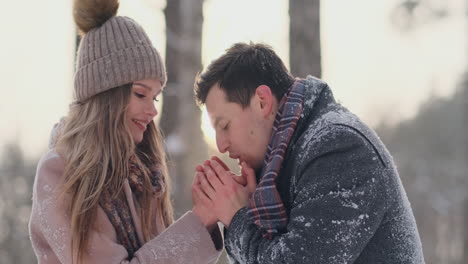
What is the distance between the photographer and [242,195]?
336 cm

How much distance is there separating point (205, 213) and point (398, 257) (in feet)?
2.74

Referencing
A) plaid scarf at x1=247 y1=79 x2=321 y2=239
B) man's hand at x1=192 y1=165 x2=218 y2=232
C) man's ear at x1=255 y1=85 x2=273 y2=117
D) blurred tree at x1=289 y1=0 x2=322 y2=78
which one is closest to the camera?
plaid scarf at x1=247 y1=79 x2=321 y2=239

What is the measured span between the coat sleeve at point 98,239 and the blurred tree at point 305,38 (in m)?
2.56

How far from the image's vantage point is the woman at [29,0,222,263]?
342cm

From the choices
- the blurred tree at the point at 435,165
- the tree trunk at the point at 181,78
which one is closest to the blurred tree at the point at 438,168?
the blurred tree at the point at 435,165

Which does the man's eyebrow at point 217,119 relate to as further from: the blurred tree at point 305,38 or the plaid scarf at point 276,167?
the blurred tree at point 305,38

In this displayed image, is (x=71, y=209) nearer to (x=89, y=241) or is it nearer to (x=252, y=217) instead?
(x=89, y=241)

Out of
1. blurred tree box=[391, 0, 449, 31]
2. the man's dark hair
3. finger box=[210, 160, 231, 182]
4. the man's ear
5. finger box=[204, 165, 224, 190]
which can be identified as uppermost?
the man's dark hair

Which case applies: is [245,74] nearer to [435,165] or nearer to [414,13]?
[414,13]

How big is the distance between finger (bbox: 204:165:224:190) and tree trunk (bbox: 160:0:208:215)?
3.39 m

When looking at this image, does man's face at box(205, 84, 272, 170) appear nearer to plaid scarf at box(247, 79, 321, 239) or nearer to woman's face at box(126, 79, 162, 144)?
plaid scarf at box(247, 79, 321, 239)

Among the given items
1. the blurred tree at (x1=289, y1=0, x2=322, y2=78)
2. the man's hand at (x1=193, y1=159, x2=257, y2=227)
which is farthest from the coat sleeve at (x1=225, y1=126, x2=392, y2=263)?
the blurred tree at (x1=289, y1=0, x2=322, y2=78)

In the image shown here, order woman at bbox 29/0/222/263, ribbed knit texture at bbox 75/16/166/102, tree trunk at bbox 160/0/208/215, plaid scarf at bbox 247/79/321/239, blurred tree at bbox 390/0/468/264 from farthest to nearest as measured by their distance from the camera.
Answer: blurred tree at bbox 390/0/468/264, tree trunk at bbox 160/0/208/215, ribbed knit texture at bbox 75/16/166/102, woman at bbox 29/0/222/263, plaid scarf at bbox 247/79/321/239

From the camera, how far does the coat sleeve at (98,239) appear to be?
3395 mm
